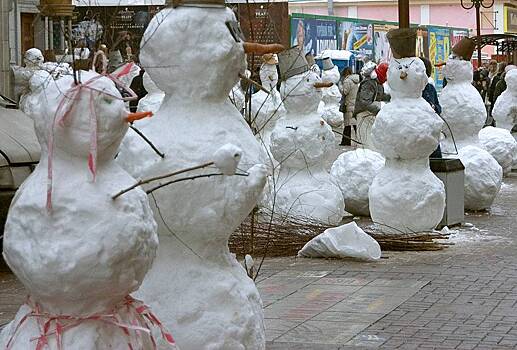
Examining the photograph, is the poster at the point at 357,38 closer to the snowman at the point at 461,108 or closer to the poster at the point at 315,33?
the poster at the point at 315,33

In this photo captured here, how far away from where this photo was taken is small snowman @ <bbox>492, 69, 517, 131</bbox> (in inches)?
840

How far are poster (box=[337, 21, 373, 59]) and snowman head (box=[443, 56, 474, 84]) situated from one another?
1674cm

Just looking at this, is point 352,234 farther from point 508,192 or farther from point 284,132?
point 508,192

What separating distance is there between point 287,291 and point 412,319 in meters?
1.48

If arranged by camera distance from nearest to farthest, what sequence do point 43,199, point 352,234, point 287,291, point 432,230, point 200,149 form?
point 43,199 → point 200,149 → point 287,291 → point 352,234 → point 432,230

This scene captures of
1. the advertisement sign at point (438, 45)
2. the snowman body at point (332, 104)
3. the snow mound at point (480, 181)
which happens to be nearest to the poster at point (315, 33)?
the snowman body at point (332, 104)

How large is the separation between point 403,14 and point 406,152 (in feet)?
6.02

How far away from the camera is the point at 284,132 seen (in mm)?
12695

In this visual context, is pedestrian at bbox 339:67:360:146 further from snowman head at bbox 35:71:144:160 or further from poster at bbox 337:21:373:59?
snowman head at bbox 35:71:144:160

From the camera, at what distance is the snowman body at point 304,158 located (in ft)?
40.9

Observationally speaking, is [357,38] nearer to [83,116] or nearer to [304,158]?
[304,158]

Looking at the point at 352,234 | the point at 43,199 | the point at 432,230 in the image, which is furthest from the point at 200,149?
the point at 432,230

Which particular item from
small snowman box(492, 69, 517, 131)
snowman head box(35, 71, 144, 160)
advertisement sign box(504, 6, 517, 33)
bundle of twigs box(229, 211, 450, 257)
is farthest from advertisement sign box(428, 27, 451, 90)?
snowman head box(35, 71, 144, 160)

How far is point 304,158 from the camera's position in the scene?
12.7 meters
